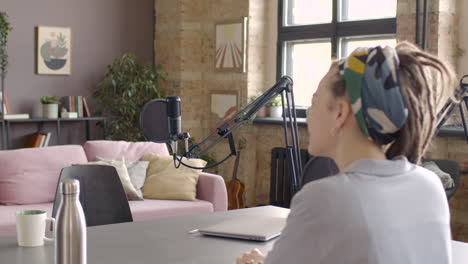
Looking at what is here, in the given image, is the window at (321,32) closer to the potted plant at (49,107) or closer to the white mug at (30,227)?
the potted plant at (49,107)

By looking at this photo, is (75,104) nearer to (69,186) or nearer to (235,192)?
(235,192)

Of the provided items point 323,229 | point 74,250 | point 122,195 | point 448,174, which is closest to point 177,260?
point 74,250

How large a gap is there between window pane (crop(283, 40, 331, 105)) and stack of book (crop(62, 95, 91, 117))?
1995mm

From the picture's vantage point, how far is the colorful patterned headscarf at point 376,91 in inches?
50.9

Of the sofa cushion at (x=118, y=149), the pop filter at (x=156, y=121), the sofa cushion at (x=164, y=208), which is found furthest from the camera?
the sofa cushion at (x=118, y=149)

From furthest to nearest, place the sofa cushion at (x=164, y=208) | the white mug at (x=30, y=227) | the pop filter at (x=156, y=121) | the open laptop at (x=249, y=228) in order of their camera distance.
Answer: the sofa cushion at (x=164, y=208)
the open laptop at (x=249, y=228)
the white mug at (x=30, y=227)
the pop filter at (x=156, y=121)

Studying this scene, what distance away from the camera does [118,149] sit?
537 centimetres

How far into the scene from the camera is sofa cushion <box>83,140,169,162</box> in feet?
17.4

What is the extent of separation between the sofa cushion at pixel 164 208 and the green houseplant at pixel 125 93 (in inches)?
73.1

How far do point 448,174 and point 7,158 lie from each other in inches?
120

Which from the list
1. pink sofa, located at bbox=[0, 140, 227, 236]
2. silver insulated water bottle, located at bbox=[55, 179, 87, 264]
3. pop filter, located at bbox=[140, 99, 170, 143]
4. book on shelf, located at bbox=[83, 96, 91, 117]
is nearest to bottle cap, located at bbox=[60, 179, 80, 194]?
silver insulated water bottle, located at bbox=[55, 179, 87, 264]

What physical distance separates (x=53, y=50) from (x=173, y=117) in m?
4.94

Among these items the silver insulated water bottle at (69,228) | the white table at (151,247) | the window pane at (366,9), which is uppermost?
the window pane at (366,9)

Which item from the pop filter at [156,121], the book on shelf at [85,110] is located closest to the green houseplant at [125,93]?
the book on shelf at [85,110]
